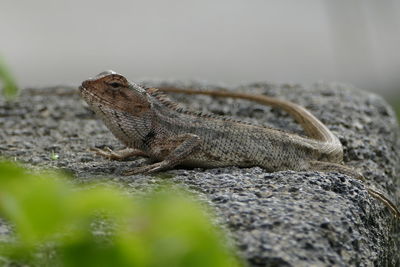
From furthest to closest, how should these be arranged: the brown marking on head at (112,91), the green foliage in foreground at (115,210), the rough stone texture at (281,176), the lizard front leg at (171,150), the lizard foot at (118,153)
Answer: the lizard foot at (118,153)
the brown marking on head at (112,91)
the lizard front leg at (171,150)
the rough stone texture at (281,176)
the green foliage in foreground at (115,210)

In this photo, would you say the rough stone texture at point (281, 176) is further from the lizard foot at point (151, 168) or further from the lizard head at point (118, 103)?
the lizard head at point (118, 103)

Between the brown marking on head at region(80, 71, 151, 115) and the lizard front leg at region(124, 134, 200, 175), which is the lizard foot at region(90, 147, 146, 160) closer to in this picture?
the lizard front leg at region(124, 134, 200, 175)

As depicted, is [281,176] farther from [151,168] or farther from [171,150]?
[171,150]

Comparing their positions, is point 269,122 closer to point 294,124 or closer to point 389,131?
point 294,124


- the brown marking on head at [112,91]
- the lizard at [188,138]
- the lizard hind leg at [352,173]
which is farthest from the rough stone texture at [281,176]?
the brown marking on head at [112,91]

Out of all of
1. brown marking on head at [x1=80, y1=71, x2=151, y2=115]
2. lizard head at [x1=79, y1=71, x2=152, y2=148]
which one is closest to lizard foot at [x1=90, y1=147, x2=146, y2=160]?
lizard head at [x1=79, y1=71, x2=152, y2=148]
